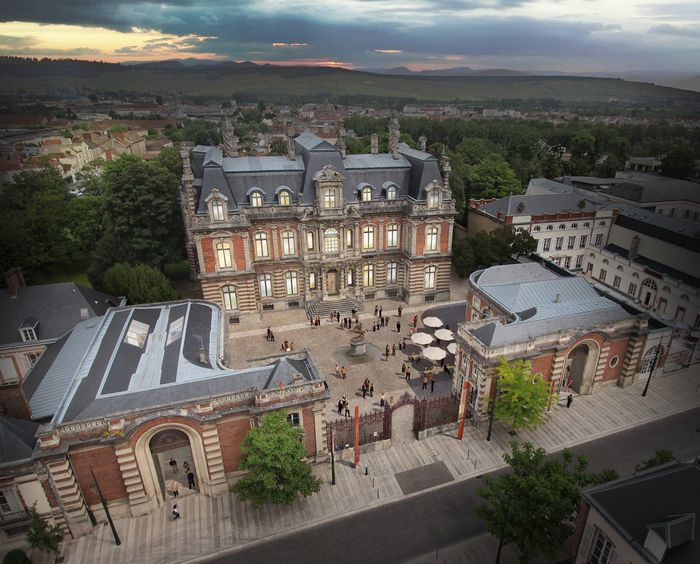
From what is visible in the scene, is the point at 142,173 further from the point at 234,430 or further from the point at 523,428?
the point at 523,428

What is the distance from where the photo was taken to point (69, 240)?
61.2 m

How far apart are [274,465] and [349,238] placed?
1232 inches

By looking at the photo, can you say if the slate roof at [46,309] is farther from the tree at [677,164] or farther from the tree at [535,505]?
the tree at [677,164]

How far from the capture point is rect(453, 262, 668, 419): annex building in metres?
34.3

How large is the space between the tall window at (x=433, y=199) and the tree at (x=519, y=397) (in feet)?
79.2

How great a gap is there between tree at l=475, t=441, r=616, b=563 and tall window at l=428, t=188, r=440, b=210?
33.1 m

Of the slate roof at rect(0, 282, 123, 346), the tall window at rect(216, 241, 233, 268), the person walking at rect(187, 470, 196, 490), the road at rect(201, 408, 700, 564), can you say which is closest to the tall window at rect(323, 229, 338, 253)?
the tall window at rect(216, 241, 233, 268)

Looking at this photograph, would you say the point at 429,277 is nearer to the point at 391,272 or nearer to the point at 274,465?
the point at 391,272

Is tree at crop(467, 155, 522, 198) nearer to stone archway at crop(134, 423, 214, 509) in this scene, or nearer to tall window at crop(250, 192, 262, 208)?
tall window at crop(250, 192, 262, 208)

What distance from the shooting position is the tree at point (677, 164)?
3192 inches

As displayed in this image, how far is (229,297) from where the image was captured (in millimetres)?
50594

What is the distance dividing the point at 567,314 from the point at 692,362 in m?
17.1

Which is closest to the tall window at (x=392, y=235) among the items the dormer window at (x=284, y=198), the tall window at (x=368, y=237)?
the tall window at (x=368, y=237)

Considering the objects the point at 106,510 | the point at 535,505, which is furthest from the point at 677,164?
the point at 106,510
